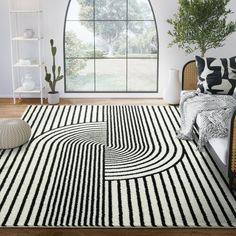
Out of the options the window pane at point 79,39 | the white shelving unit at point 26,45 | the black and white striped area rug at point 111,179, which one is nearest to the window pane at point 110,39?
the window pane at point 79,39

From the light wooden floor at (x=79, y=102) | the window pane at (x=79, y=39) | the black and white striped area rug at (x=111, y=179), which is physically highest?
the window pane at (x=79, y=39)

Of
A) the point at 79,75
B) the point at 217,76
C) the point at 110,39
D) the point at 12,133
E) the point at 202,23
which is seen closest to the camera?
the point at 12,133

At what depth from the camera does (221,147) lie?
12.2 ft

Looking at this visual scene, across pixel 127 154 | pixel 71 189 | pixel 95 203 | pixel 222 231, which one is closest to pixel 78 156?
pixel 127 154

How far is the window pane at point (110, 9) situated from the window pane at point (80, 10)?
0.11 metres

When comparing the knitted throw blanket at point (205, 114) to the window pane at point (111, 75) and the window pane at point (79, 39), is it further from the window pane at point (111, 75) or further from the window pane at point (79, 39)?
the window pane at point (79, 39)

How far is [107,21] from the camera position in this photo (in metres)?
6.84

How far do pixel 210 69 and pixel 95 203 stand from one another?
257 centimetres

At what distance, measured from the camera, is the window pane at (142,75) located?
705 cm

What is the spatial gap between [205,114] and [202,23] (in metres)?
2.20

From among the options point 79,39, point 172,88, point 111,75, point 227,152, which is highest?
point 79,39

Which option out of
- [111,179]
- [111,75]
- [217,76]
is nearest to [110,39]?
[111,75]

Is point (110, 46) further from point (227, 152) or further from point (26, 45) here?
point (227, 152)

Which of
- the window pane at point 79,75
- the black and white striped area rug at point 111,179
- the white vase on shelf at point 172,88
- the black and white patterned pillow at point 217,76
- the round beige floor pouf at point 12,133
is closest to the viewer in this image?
the black and white striped area rug at point 111,179
